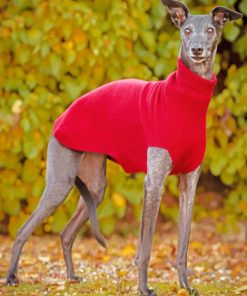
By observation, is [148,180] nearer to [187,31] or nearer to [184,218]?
[184,218]

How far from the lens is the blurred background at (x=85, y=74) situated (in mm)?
6516

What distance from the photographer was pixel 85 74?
6672 mm

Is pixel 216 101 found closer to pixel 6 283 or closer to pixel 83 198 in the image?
pixel 83 198

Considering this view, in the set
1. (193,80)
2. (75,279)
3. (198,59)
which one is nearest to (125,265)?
(75,279)

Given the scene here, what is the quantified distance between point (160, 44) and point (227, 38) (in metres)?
0.60

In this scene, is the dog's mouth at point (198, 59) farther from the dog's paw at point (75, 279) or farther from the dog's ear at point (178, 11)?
the dog's paw at point (75, 279)

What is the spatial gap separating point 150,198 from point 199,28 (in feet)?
3.52

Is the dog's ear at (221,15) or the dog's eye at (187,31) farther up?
the dog's ear at (221,15)

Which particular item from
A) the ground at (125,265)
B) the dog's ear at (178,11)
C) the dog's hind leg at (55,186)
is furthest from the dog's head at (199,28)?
the ground at (125,265)

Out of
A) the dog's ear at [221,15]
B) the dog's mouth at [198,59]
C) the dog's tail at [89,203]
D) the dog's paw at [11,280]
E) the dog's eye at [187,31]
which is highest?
the dog's ear at [221,15]

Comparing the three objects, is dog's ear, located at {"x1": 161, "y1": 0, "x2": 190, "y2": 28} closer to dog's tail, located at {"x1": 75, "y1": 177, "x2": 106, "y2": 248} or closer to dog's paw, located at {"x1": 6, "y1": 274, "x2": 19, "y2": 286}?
dog's tail, located at {"x1": 75, "y1": 177, "x2": 106, "y2": 248}

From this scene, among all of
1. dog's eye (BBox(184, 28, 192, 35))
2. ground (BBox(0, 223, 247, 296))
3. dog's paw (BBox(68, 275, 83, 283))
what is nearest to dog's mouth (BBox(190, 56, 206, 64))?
dog's eye (BBox(184, 28, 192, 35))

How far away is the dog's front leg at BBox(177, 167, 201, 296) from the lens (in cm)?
487

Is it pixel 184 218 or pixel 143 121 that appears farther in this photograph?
pixel 184 218
